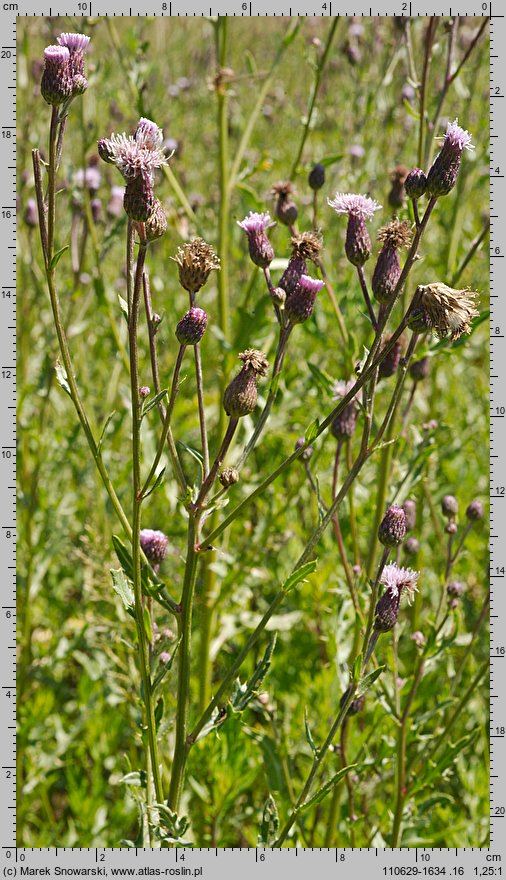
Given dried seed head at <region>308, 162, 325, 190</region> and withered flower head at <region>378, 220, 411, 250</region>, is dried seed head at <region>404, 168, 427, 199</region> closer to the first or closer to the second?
withered flower head at <region>378, 220, 411, 250</region>

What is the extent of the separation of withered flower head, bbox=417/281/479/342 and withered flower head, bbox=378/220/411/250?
0.19 m

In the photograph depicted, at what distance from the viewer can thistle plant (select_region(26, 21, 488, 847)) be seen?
1384 millimetres

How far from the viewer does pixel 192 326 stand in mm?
1388

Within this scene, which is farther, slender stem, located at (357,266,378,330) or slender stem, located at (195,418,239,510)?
slender stem, located at (357,266,378,330)

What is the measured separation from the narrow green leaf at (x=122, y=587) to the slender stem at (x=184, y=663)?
10cm

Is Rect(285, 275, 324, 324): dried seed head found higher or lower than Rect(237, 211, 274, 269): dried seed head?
lower

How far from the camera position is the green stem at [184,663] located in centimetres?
140

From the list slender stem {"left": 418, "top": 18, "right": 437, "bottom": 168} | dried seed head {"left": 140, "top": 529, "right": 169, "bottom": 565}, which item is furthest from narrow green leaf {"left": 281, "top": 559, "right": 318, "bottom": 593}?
slender stem {"left": 418, "top": 18, "right": 437, "bottom": 168}

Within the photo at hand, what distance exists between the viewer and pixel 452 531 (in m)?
2.11

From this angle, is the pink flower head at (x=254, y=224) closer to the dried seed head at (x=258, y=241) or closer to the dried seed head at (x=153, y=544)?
the dried seed head at (x=258, y=241)

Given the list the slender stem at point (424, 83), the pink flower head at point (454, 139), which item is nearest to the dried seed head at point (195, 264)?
the pink flower head at point (454, 139)

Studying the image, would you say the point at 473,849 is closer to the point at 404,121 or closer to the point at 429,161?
the point at 429,161

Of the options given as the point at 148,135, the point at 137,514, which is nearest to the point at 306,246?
the point at 148,135

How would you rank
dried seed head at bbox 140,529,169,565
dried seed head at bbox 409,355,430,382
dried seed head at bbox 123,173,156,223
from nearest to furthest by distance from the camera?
dried seed head at bbox 123,173,156,223 < dried seed head at bbox 140,529,169,565 < dried seed head at bbox 409,355,430,382
